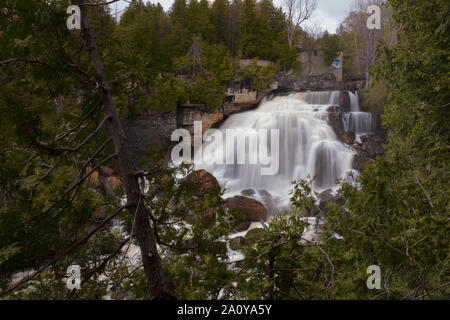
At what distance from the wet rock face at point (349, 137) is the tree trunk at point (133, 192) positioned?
1536 cm

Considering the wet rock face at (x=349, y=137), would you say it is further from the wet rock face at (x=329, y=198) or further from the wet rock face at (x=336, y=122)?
the wet rock face at (x=329, y=198)

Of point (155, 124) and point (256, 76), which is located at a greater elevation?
point (256, 76)

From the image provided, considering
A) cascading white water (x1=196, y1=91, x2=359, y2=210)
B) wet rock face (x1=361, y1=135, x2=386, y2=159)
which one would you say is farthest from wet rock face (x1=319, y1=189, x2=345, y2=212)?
wet rock face (x1=361, y1=135, x2=386, y2=159)

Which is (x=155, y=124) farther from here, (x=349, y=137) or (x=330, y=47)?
(x=330, y=47)

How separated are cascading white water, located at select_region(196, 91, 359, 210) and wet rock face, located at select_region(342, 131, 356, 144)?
43cm

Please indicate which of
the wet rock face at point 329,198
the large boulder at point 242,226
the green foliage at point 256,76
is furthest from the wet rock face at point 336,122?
the large boulder at point 242,226

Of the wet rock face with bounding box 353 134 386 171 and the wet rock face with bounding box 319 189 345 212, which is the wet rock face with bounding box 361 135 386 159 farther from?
the wet rock face with bounding box 319 189 345 212

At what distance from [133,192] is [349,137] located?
15701 millimetres

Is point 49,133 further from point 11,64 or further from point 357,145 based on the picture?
point 357,145

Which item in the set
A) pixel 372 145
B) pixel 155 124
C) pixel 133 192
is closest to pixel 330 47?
pixel 372 145

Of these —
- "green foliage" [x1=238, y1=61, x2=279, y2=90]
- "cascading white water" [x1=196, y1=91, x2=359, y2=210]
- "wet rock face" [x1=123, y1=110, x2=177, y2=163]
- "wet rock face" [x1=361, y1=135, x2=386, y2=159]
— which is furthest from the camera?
"green foliage" [x1=238, y1=61, x2=279, y2=90]

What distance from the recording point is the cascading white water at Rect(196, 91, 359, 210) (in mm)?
14539

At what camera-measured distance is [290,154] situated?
15703 mm

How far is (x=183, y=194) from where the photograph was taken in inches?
103
